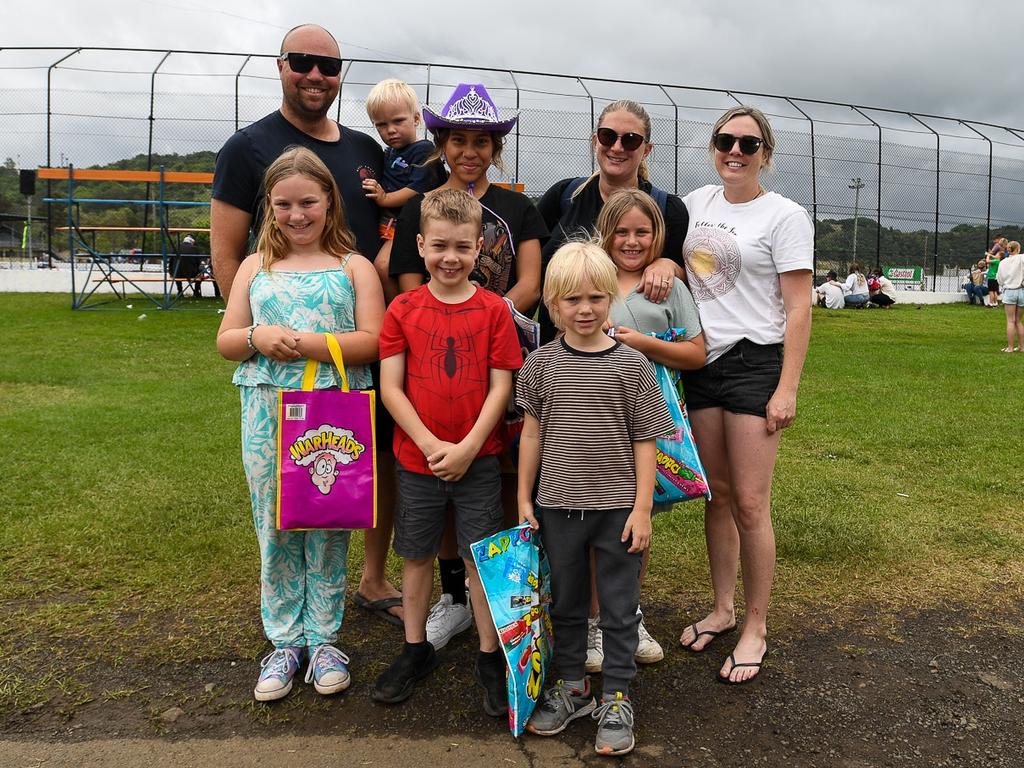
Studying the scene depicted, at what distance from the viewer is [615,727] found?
8.50 feet

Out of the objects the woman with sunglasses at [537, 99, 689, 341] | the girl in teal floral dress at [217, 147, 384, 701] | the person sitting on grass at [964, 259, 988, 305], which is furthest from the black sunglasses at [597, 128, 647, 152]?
the person sitting on grass at [964, 259, 988, 305]

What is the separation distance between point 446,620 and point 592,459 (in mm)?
1193

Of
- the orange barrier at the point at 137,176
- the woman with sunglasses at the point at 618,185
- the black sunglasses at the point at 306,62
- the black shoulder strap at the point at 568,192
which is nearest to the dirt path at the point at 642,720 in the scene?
the woman with sunglasses at the point at 618,185

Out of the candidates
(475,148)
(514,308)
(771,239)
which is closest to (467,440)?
(514,308)

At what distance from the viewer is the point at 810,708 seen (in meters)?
2.83

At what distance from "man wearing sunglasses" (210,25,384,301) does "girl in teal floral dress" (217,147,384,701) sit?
0.21 m

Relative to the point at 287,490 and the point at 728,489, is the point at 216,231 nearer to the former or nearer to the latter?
the point at 287,490

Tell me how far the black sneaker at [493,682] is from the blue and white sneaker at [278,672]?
69cm

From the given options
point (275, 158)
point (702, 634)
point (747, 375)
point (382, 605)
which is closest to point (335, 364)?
point (275, 158)

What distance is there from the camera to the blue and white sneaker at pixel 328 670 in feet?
9.50

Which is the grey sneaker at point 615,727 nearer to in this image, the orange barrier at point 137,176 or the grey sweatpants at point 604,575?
the grey sweatpants at point 604,575

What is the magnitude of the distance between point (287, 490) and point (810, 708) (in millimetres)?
1971

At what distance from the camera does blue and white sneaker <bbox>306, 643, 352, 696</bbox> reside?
289cm

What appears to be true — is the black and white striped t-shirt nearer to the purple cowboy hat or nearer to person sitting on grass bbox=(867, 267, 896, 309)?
the purple cowboy hat
